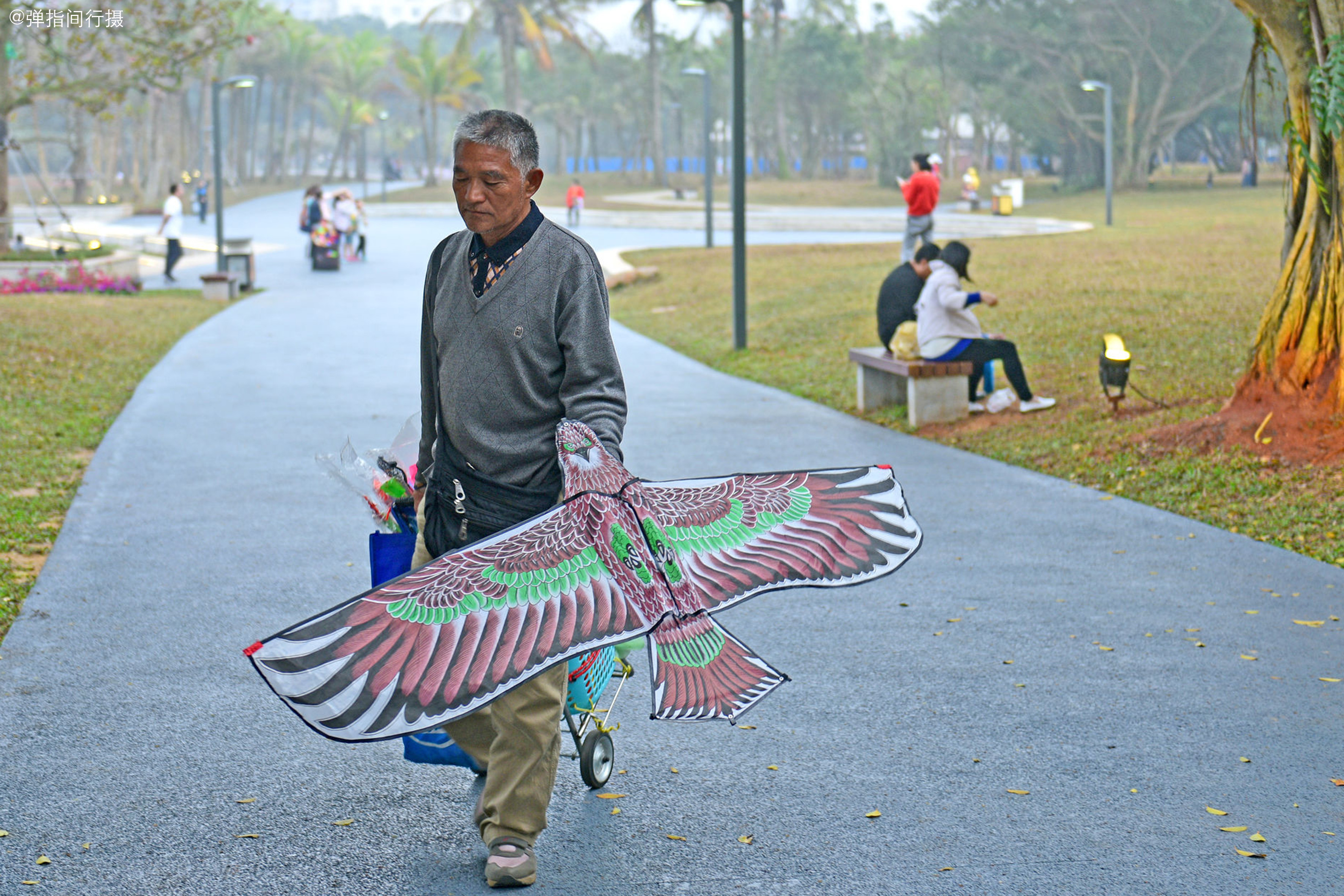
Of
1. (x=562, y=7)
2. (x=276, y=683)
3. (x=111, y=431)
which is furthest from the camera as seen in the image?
(x=562, y=7)

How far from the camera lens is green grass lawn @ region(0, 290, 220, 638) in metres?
6.98

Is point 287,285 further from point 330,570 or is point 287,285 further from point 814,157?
point 814,157

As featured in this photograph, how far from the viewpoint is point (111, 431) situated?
10078 mm

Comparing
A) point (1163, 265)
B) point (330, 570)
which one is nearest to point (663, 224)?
point (1163, 265)

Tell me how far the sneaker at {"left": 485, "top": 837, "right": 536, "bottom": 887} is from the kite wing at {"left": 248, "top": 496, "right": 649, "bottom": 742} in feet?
1.69

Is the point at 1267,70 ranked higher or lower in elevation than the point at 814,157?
lower

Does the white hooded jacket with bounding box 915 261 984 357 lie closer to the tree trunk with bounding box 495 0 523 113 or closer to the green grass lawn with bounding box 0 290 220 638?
the green grass lawn with bounding box 0 290 220 638

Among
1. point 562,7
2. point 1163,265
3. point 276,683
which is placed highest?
point 562,7

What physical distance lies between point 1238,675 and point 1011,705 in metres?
0.88

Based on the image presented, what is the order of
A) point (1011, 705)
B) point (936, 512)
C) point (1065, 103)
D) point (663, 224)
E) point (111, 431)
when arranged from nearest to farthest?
point (1011, 705)
point (936, 512)
point (111, 431)
point (663, 224)
point (1065, 103)

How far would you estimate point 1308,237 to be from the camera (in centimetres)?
830

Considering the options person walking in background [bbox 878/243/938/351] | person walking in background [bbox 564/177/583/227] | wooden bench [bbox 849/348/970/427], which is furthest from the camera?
person walking in background [bbox 564/177/583/227]

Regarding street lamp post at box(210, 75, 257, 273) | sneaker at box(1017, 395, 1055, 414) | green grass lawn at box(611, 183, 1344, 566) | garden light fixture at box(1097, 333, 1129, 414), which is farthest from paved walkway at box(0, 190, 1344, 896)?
street lamp post at box(210, 75, 257, 273)

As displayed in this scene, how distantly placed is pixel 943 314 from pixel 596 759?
6.77m
